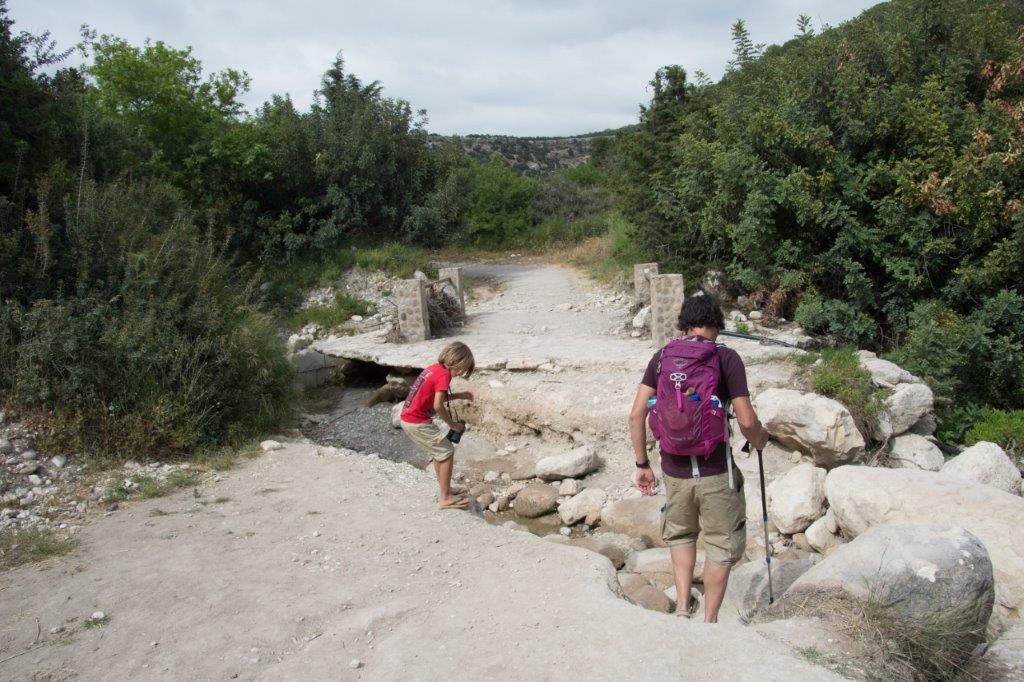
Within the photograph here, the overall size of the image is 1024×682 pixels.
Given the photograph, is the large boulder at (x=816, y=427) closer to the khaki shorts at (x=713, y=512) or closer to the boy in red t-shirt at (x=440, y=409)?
the boy in red t-shirt at (x=440, y=409)

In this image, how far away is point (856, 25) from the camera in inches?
410

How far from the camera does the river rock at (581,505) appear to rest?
705 cm

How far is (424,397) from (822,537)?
3.62 m

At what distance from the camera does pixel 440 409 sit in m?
5.52

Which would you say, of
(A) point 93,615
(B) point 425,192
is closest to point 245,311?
(A) point 93,615

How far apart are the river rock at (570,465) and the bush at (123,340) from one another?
11.2 feet

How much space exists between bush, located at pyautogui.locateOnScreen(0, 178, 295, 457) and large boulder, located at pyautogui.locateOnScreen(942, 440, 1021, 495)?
7404 mm

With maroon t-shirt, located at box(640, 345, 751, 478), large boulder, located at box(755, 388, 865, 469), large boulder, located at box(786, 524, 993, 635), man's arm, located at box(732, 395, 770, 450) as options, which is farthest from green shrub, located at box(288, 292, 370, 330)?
large boulder, located at box(786, 524, 993, 635)

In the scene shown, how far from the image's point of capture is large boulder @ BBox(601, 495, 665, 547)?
21.6ft

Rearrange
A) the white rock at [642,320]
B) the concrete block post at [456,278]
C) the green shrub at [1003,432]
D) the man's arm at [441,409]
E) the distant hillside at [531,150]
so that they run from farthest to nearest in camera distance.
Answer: the distant hillside at [531,150], the concrete block post at [456,278], the white rock at [642,320], the green shrub at [1003,432], the man's arm at [441,409]

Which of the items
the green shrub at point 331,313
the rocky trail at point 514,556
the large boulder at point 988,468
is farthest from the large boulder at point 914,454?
the green shrub at point 331,313

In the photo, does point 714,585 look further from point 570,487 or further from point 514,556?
point 570,487

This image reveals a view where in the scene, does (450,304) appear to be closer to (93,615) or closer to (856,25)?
(856,25)

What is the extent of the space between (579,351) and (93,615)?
681cm
